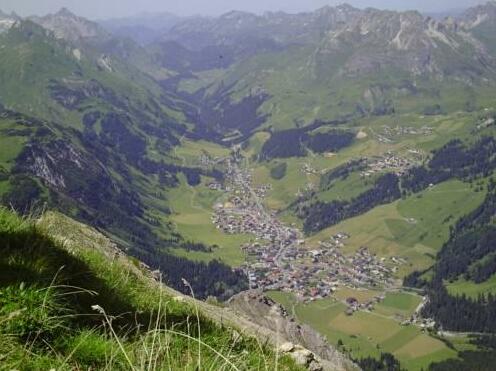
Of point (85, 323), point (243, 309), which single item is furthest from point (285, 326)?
point (85, 323)

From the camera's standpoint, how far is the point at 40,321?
6.48 m

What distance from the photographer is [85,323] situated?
7.77 metres

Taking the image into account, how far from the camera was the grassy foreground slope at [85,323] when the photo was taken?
5871mm

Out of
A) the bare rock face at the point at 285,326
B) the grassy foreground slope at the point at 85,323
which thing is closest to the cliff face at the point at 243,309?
the bare rock face at the point at 285,326

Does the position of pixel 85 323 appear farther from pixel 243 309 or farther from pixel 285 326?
pixel 243 309

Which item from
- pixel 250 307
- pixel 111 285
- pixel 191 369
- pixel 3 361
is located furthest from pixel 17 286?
pixel 250 307

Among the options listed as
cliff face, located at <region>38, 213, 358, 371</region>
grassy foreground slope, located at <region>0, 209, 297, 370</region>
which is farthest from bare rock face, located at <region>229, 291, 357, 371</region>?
grassy foreground slope, located at <region>0, 209, 297, 370</region>

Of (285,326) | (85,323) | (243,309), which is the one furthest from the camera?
(243,309)

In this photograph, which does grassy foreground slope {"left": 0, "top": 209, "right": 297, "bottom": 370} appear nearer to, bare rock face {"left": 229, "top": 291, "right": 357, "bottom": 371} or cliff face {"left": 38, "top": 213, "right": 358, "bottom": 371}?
cliff face {"left": 38, "top": 213, "right": 358, "bottom": 371}

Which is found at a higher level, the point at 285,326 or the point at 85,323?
the point at 85,323

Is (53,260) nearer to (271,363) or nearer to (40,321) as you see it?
(40,321)

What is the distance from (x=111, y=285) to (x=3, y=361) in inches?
194

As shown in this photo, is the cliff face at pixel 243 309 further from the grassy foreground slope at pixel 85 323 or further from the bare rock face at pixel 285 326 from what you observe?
the grassy foreground slope at pixel 85 323

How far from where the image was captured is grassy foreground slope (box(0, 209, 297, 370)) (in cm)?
587
